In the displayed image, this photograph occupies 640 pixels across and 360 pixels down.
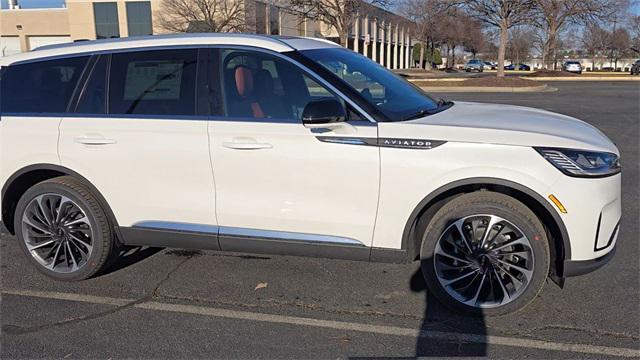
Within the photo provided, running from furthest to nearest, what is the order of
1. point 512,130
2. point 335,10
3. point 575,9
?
point 575,9, point 335,10, point 512,130

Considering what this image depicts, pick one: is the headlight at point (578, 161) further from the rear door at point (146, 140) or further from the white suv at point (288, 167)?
the rear door at point (146, 140)

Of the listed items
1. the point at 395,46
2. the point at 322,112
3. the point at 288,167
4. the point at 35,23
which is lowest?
the point at 288,167

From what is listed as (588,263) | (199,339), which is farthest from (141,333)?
(588,263)

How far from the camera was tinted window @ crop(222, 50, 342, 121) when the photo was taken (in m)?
3.87

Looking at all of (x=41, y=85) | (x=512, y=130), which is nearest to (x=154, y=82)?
(x=41, y=85)

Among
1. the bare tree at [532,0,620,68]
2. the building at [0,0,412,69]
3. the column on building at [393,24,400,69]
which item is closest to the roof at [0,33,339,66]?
the bare tree at [532,0,620,68]

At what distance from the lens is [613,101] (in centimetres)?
1923

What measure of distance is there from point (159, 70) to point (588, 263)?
3393 millimetres

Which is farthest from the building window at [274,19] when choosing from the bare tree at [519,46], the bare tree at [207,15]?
the bare tree at [519,46]

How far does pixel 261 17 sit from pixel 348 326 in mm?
48777

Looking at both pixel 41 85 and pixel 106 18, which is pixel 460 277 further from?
pixel 106 18

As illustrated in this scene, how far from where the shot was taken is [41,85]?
173 inches

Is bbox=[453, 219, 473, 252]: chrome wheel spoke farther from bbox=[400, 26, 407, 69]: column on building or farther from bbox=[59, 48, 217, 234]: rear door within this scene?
bbox=[400, 26, 407, 69]: column on building

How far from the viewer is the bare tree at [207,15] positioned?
4147 centimetres
